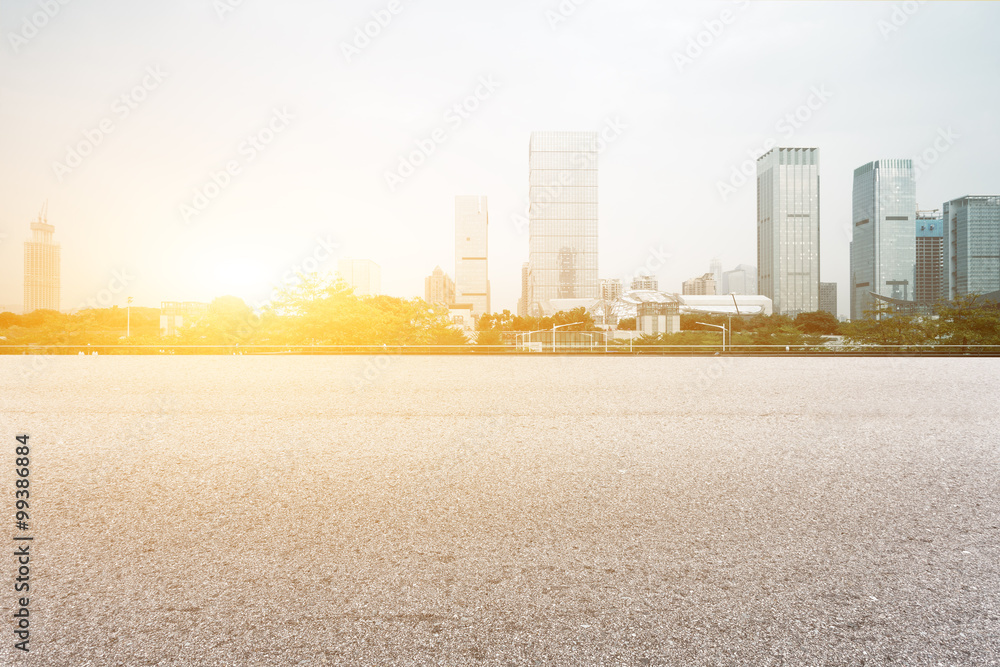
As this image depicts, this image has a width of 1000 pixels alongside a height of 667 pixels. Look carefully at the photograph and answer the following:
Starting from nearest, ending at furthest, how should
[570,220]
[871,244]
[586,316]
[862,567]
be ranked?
1. [862,567]
2. [586,316]
3. [570,220]
4. [871,244]

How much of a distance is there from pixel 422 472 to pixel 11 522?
306 cm

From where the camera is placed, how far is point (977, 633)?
2479 millimetres

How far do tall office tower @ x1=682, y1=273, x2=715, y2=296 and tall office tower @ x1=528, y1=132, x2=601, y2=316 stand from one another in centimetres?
4030

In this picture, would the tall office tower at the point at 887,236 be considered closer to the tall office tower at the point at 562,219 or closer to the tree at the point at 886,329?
the tall office tower at the point at 562,219

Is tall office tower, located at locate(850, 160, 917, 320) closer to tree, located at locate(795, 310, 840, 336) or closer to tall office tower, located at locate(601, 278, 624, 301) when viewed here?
tall office tower, located at locate(601, 278, 624, 301)

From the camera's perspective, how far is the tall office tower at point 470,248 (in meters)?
189

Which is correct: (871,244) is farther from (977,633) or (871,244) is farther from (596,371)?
(977,633)

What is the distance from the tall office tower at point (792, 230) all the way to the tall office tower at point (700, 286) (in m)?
29.9

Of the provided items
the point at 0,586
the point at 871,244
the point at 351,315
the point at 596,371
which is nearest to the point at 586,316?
the point at 351,315

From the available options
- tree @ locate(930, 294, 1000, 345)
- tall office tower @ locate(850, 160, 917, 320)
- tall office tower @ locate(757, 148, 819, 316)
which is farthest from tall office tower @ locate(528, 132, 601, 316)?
tree @ locate(930, 294, 1000, 345)

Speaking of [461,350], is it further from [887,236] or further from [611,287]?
[887,236]

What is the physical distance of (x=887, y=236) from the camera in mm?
140125

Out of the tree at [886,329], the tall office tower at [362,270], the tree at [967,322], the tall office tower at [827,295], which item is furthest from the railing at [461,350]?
the tall office tower at [827,295]

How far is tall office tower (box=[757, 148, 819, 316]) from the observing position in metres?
161
